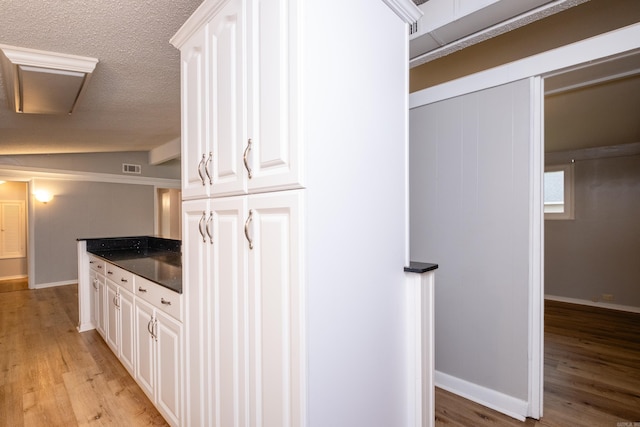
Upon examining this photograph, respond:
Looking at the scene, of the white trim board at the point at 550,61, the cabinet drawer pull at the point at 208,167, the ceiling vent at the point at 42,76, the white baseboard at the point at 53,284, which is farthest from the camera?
the white baseboard at the point at 53,284

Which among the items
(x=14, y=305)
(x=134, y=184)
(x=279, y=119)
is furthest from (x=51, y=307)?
(x=279, y=119)

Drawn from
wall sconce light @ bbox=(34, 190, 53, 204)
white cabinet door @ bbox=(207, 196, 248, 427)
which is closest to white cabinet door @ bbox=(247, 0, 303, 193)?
white cabinet door @ bbox=(207, 196, 248, 427)

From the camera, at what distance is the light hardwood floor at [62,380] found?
6.92ft

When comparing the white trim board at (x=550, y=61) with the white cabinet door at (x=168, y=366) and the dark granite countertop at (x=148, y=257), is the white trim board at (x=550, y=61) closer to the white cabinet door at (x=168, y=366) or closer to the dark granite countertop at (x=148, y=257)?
the dark granite countertop at (x=148, y=257)

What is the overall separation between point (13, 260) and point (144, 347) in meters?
6.82

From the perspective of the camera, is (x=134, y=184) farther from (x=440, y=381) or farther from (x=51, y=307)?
(x=440, y=381)

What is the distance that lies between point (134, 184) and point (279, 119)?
706 cm

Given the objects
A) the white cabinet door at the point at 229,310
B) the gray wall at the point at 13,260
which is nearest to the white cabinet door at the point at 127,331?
the white cabinet door at the point at 229,310

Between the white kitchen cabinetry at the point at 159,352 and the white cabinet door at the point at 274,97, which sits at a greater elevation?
the white cabinet door at the point at 274,97

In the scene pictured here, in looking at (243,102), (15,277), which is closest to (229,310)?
(243,102)

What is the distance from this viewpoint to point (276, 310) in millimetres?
1114

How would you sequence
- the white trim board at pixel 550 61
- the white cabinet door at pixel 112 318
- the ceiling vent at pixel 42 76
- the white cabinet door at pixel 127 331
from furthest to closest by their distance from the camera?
the white cabinet door at pixel 112 318 → the white cabinet door at pixel 127 331 → the ceiling vent at pixel 42 76 → the white trim board at pixel 550 61

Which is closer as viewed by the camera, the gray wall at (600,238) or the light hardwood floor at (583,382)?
the light hardwood floor at (583,382)

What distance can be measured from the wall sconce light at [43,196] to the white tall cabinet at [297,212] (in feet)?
19.7
